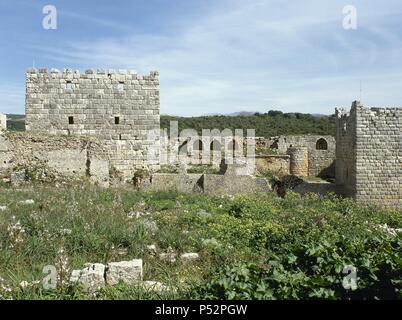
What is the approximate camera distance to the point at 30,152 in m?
15.4

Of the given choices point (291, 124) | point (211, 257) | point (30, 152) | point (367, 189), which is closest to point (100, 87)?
point (30, 152)

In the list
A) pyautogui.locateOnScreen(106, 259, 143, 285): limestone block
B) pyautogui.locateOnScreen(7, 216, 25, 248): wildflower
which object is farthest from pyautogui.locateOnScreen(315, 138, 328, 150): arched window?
pyautogui.locateOnScreen(106, 259, 143, 285): limestone block

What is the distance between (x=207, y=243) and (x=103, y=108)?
10483 millimetres

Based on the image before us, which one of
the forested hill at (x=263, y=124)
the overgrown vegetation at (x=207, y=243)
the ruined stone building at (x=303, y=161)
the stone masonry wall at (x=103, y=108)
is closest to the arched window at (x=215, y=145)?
the ruined stone building at (x=303, y=161)

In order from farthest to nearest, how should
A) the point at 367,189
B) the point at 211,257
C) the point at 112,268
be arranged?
the point at 367,189 → the point at 211,257 → the point at 112,268

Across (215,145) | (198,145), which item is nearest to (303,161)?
(215,145)

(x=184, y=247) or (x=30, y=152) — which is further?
(x=30, y=152)

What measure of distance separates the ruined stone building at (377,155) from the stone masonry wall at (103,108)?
7.24 m

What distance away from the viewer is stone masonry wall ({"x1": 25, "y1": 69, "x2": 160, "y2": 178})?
16.5 m

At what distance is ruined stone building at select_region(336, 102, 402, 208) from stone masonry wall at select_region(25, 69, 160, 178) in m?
7.24

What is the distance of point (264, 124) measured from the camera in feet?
180

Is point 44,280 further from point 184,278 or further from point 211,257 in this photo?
point 211,257

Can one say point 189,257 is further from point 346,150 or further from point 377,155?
point 346,150
